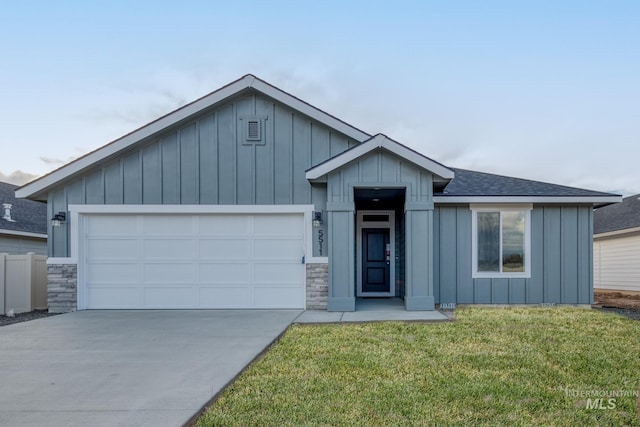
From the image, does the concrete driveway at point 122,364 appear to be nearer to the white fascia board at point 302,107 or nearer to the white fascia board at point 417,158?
the white fascia board at point 417,158

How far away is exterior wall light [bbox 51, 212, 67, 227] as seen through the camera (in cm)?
975

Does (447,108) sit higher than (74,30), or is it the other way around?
(74,30)

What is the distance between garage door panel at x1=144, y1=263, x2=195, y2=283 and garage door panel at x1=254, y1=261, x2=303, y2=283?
156 centimetres

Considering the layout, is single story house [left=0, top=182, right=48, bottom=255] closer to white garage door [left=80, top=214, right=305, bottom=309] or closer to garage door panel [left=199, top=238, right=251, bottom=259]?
white garage door [left=80, top=214, right=305, bottom=309]

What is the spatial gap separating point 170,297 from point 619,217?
689 inches

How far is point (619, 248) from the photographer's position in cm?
1667

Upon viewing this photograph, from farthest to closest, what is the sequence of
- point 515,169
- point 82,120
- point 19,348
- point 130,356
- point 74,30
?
point 515,169
point 82,120
point 74,30
point 19,348
point 130,356

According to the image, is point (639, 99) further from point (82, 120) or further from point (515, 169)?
point (82, 120)

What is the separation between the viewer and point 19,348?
20.2 ft

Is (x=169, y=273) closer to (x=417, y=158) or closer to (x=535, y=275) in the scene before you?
(x=417, y=158)

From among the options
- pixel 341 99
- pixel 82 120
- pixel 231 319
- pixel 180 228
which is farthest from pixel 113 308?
pixel 341 99

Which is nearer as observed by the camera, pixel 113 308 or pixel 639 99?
pixel 113 308

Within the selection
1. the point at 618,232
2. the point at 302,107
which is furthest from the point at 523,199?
the point at 618,232

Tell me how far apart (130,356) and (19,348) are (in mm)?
1936
